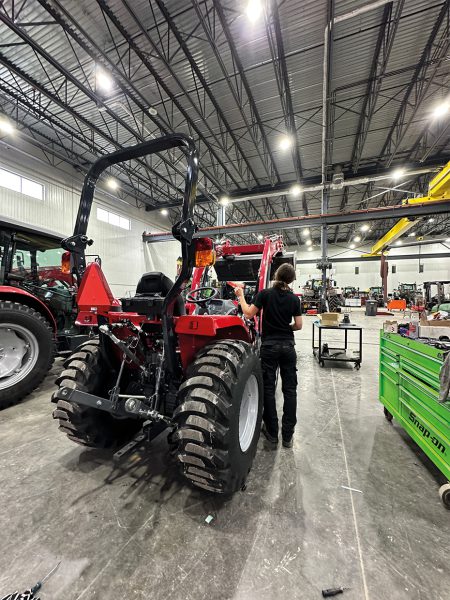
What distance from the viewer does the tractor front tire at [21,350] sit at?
10.3ft

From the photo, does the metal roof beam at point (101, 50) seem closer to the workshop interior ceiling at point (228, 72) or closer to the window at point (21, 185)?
the workshop interior ceiling at point (228, 72)

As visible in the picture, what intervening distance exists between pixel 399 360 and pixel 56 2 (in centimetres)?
798

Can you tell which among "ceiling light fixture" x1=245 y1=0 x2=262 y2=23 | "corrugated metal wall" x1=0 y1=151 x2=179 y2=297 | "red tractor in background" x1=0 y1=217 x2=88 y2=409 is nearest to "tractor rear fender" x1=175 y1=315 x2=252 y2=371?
"red tractor in background" x1=0 y1=217 x2=88 y2=409

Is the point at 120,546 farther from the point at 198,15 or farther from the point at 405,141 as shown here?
the point at 405,141

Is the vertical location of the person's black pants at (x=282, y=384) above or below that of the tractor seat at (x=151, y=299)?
below

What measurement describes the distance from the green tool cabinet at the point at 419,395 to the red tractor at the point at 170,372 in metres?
1.29

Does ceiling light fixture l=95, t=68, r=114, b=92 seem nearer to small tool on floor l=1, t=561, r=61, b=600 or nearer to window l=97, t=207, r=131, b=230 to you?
window l=97, t=207, r=131, b=230

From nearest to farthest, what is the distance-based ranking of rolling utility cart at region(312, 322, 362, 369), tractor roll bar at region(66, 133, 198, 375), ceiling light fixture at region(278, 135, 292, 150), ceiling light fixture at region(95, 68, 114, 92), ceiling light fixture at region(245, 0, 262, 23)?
1. tractor roll bar at region(66, 133, 198, 375)
2. ceiling light fixture at region(245, 0, 262, 23)
3. rolling utility cart at region(312, 322, 362, 369)
4. ceiling light fixture at region(95, 68, 114, 92)
5. ceiling light fixture at region(278, 135, 292, 150)

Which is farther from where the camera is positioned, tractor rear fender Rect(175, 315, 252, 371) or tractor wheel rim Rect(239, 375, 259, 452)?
tractor wheel rim Rect(239, 375, 259, 452)

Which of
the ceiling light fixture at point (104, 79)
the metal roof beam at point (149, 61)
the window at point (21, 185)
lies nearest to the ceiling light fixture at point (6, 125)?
the window at point (21, 185)

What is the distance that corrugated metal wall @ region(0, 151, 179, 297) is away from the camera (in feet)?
29.1

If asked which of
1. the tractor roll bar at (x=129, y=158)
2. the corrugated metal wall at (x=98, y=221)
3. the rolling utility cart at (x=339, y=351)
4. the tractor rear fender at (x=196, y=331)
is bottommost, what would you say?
the rolling utility cart at (x=339, y=351)

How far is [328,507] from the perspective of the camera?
1.63 m

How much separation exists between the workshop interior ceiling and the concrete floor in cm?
739
